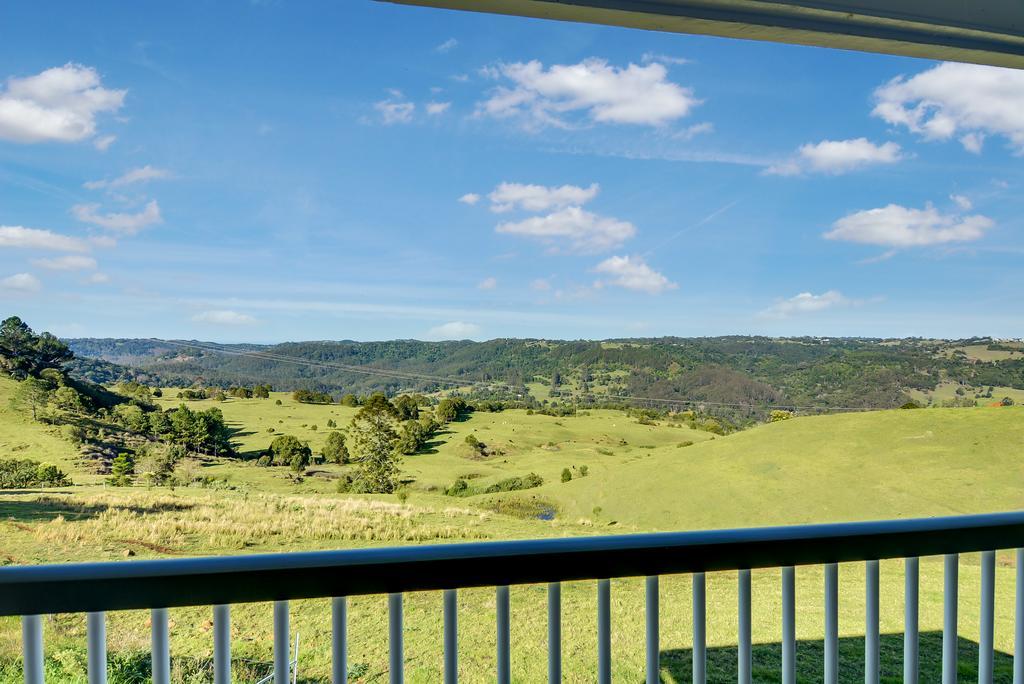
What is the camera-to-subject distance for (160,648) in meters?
0.76

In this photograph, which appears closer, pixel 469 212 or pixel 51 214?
pixel 51 214

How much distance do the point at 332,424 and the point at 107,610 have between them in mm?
3869

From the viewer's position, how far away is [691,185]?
4879 mm

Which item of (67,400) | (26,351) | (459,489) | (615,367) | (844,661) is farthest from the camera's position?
(615,367)

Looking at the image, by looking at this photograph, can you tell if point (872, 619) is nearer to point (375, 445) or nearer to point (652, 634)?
point (652, 634)

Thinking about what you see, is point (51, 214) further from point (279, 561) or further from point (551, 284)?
point (279, 561)

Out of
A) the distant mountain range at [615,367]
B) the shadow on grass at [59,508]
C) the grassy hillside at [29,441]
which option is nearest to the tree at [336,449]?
the distant mountain range at [615,367]

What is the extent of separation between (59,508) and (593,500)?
3423mm

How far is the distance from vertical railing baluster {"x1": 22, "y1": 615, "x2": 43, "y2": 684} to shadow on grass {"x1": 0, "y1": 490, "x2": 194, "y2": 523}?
Answer: 3626 millimetres

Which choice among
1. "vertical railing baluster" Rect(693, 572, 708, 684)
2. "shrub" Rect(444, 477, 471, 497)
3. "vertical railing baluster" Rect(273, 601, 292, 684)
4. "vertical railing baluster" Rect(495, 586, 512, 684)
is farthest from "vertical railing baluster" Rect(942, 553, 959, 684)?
"shrub" Rect(444, 477, 471, 497)

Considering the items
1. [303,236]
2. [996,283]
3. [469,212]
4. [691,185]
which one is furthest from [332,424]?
[996,283]

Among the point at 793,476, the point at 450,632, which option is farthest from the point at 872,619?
the point at 793,476

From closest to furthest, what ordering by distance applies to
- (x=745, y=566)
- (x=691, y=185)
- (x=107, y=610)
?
(x=107, y=610) < (x=745, y=566) < (x=691, y=185)

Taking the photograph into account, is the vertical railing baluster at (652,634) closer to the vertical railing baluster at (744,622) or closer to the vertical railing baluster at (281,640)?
the vertical railing baluster at (744,622)
